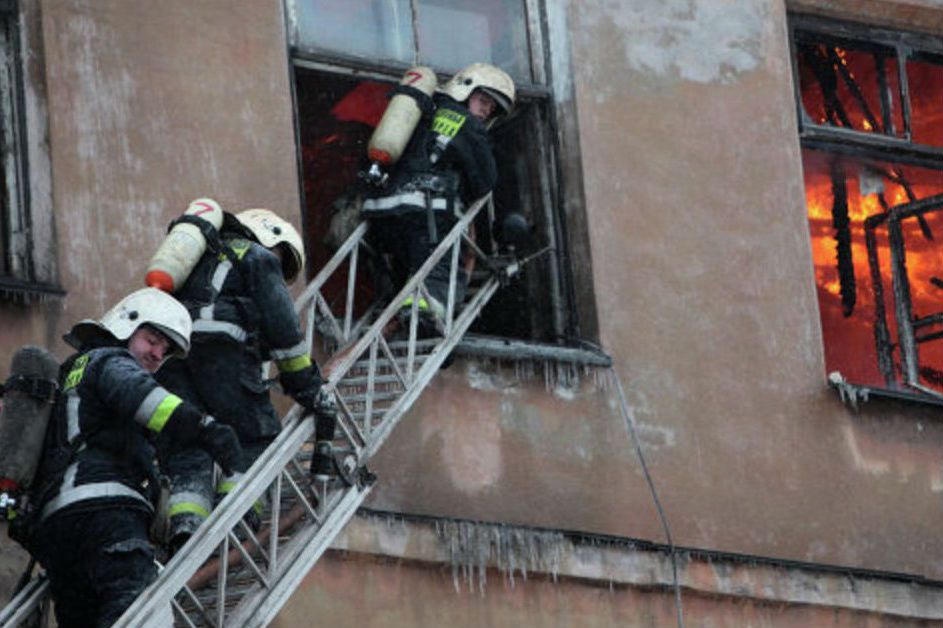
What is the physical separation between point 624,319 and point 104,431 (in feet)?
15.5

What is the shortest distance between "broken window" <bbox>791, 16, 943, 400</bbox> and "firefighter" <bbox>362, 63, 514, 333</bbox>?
2.77 m

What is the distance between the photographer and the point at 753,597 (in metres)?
15.7

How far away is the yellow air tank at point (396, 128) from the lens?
1516 centimetres

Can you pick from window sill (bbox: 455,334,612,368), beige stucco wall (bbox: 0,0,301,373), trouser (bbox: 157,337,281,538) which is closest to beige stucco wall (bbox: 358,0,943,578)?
window sill (bbox: 455,334,612,368)

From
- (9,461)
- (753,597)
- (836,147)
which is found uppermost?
(836,147)

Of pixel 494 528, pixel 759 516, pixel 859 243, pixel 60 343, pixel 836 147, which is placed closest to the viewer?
pixel 60 343

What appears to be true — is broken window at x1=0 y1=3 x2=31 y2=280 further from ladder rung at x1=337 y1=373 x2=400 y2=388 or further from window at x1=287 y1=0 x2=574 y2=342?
window at x1=287 y1=0 x2=574 y2=342

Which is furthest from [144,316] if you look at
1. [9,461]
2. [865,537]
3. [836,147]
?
[836,147]

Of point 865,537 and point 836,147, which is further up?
point 836,147

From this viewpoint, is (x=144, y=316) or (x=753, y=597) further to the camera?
(x=753, y=597)

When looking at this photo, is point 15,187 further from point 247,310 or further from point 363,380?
point 363,380

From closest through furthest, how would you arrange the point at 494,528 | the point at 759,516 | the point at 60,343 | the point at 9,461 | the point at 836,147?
the point at 9,461 → the point at 60,343 → the point at 494,528 → the point at 759,516 → the point at 836,147

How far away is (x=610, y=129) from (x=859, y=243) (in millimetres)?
3195

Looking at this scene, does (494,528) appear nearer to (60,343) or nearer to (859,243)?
(60,343)
